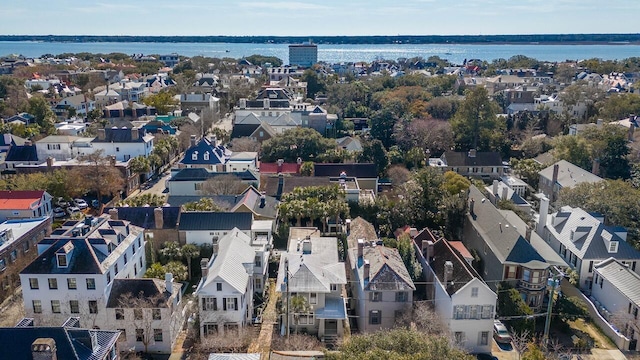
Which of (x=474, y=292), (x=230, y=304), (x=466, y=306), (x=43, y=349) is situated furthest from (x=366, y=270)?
(x=43, y=349)

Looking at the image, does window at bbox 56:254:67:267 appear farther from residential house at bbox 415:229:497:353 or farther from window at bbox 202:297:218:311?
residential house at bbox 415:229:497:353

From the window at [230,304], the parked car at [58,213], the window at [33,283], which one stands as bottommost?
the parked car at [58,213]

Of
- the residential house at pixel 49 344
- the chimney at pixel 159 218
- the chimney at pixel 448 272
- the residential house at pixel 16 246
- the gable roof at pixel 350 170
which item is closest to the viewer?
the residential house at pixel 49 344

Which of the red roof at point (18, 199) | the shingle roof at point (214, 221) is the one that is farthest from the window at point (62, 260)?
the red roof at point (18, 199)

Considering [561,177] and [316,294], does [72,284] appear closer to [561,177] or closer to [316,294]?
[316,294]

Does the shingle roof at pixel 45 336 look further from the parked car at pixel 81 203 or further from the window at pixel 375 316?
the parked car at pixel 81 203

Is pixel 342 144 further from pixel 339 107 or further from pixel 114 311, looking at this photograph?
pixel 114 311

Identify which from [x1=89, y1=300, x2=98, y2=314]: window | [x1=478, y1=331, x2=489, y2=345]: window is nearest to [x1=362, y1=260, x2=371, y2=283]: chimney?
[x1=478, y1=331, x2=489, y2=345]: window
